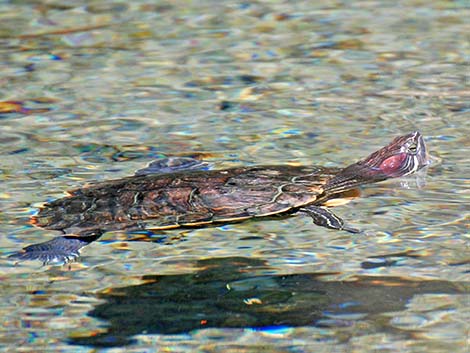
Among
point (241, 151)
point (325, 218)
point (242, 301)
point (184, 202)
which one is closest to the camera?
point (242, 301)

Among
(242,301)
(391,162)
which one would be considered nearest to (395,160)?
(391,162)

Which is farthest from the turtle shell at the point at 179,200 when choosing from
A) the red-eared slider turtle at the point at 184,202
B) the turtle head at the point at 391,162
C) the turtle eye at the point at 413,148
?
the turtle eye at the point at 413,148

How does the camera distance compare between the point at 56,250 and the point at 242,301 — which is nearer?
the point at 242,301

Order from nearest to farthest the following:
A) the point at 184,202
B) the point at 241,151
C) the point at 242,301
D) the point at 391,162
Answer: the point at 242,301
the point at 184,202
the point at 391,162
the point at 241,151

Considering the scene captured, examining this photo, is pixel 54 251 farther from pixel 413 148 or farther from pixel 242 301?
pixel 413 148

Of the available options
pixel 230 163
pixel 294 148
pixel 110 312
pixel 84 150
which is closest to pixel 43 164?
pixel 84 150

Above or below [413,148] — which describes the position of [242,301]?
below

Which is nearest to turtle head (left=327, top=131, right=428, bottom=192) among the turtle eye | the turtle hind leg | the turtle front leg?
the turtle eye

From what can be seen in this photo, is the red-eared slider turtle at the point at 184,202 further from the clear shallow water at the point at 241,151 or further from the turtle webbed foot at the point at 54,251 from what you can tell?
the clear shallow water at the point at 241,151
